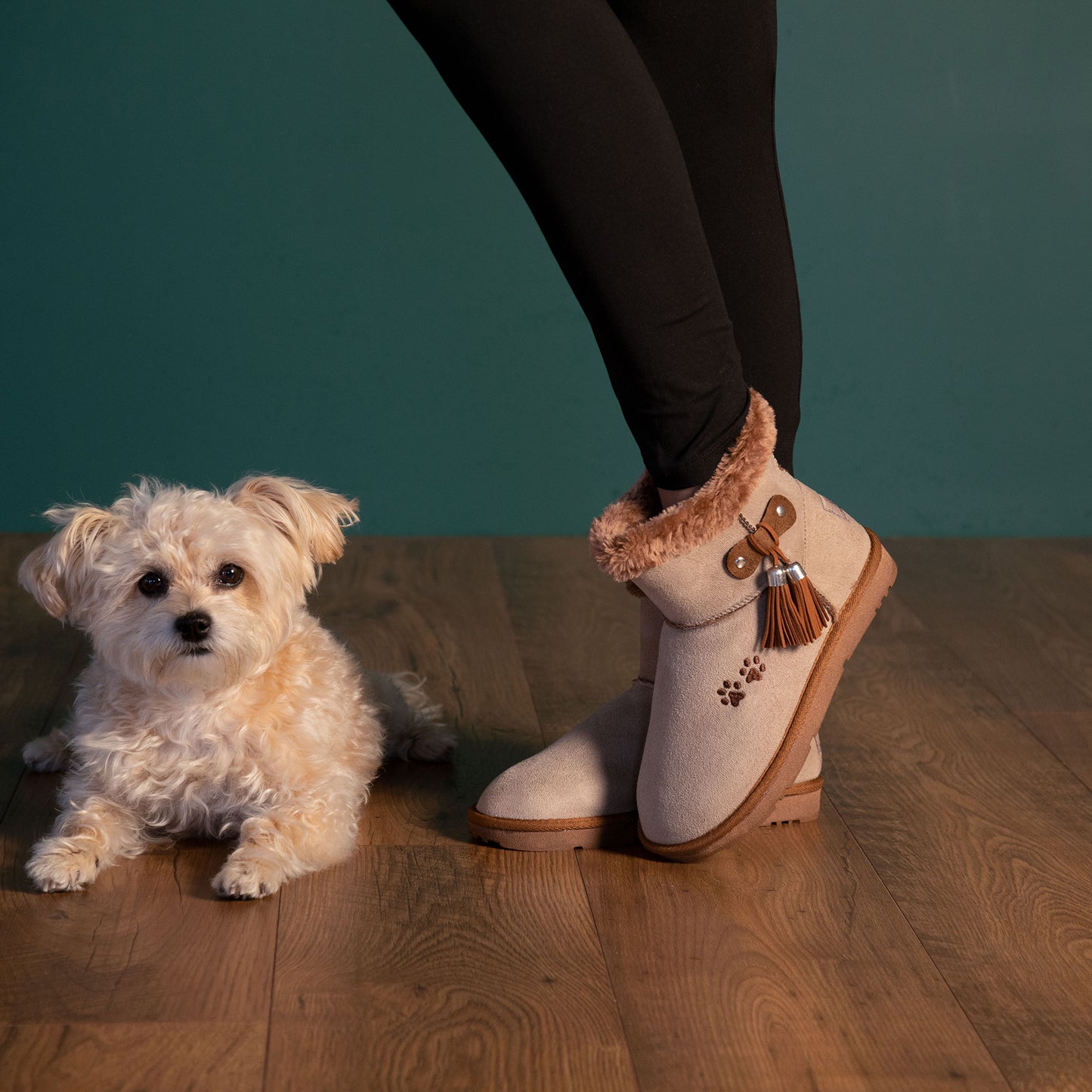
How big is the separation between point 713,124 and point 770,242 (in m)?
0.14

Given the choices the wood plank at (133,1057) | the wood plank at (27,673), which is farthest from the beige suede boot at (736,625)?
the wood plank at (27,673)

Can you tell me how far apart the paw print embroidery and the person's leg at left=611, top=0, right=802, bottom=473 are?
0.23 metres

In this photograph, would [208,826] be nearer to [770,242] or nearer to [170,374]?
[770,242]

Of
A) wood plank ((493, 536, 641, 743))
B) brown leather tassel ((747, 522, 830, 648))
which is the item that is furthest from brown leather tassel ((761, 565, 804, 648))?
wood plank ((493, 536, 641, 743))

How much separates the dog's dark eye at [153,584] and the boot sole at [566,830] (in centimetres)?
42

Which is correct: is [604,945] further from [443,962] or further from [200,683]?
[200,683]

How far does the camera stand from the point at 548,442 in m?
3.04

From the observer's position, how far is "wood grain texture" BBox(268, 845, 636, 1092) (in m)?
1.01

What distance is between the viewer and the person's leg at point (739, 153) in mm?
1299

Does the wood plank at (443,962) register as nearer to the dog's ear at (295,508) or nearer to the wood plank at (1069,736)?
the dog's ear at (295,508)

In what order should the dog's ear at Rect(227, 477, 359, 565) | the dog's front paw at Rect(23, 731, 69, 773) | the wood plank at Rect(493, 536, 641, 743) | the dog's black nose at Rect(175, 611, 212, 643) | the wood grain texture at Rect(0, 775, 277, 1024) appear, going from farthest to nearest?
1. the wood plank at Rect(493, 536, 641, 743)
2. the dog's front paw at Rect(23, 731, 69, 773)
3. the dog's ear at Rect(227, 477, 359, 565)
4. the dog's black nose at Rect(175, 611, 212, 643)
5. the wood grain texture at Rect(0, 775, 277, 1024)

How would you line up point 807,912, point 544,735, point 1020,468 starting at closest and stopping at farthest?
1. point 807,912
2. point 544,735
3. point 1020,468

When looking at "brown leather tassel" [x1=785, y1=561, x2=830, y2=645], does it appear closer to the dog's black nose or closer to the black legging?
the black legging

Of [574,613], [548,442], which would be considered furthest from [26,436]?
[574,613]
